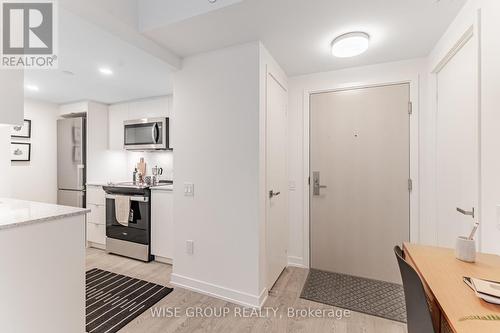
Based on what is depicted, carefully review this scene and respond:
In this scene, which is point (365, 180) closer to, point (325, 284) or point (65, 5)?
point (325, 284)

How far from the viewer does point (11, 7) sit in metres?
1.60

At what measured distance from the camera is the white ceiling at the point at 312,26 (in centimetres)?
162

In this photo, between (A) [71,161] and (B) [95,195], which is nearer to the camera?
(B) [95,195]

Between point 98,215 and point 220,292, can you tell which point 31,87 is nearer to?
point 98,215

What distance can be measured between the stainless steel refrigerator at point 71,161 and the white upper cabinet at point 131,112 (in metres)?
0.40

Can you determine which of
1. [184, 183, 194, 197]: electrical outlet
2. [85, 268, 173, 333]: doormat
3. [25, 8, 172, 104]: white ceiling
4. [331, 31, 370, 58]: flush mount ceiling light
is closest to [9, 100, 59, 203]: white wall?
[25, 8, 172, 104]: white ceiling

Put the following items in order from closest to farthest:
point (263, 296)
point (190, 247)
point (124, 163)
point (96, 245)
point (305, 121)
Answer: point (263, 296)
point (190, 247)
point (305, 121)
point (96, 245)
point (124, 163)

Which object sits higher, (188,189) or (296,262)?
(188,189)

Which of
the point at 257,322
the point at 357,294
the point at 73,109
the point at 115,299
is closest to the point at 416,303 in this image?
the point at 257,322

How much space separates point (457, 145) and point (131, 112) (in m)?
4.02

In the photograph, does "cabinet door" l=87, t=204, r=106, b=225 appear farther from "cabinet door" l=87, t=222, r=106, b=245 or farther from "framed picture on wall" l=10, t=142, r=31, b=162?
"framed picture on wall" l=10, t=142, r=31, b=162

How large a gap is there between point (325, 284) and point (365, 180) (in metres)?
1.17

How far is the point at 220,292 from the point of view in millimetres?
2213

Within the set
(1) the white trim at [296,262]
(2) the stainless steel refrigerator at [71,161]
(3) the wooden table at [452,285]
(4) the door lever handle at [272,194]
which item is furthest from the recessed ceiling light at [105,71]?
(3) the wooden table at [452,285]
